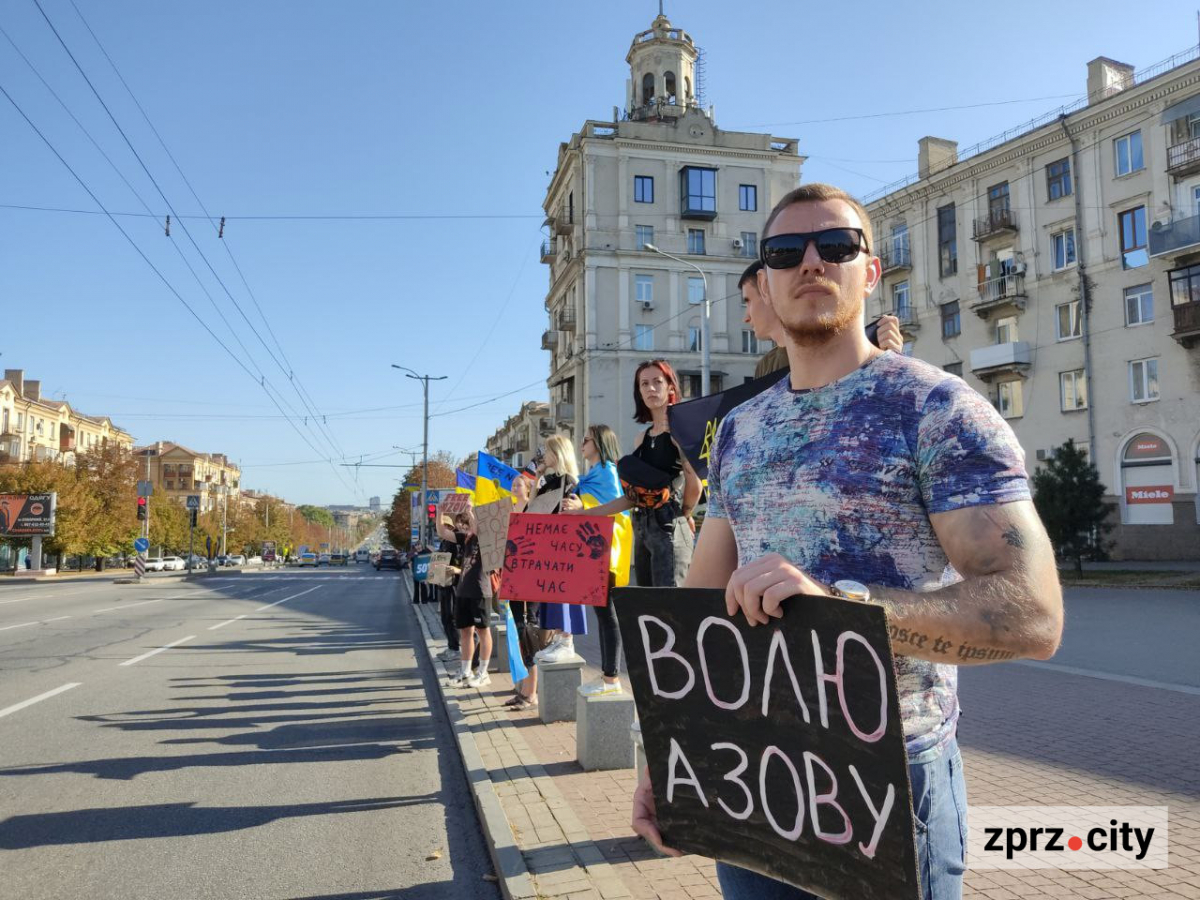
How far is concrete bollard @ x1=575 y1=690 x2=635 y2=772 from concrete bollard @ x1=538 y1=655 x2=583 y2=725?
4.81 ft

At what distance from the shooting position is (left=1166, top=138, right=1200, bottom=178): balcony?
28.0 meters

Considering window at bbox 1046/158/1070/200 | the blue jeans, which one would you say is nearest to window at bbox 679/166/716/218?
window at bbox 1046/158/1070/200

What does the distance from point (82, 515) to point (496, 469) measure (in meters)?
51.8

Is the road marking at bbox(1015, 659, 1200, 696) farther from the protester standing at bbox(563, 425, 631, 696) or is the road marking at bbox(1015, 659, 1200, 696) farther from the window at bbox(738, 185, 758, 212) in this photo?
the window at bbox(738, 185, 758, 212)

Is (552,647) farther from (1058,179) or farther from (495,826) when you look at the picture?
(1058,179)

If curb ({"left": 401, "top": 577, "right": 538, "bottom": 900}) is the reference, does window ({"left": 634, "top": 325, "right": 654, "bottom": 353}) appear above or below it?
above

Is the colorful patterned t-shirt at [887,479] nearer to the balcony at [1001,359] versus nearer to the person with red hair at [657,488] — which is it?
the person with red hair at [657,488]

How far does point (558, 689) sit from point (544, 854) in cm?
299

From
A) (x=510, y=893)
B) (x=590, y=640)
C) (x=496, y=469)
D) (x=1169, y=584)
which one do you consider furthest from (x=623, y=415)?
(x=510, y=893)

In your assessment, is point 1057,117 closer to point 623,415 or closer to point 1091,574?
point 1091,574

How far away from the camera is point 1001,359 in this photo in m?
34.9

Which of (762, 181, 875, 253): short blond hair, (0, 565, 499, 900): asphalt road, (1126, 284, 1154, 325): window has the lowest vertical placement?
(0, 565, 499, 900): asphalt road

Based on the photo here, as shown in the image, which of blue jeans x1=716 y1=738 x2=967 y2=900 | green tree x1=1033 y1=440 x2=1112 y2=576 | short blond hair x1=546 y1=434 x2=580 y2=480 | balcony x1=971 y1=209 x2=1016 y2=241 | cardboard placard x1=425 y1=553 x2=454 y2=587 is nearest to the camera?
blue jeans x1=716 y1=738 x2=967 y2=900

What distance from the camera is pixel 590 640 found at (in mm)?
13820
